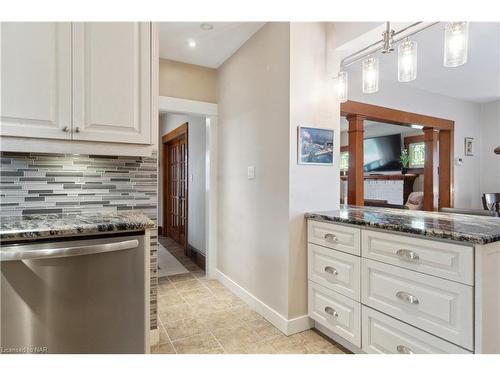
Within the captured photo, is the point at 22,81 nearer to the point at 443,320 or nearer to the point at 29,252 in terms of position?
the point at 29,252

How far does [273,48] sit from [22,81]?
172 cm

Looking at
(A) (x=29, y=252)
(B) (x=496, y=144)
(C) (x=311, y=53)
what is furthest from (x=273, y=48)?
(B) (x=496, y=144)

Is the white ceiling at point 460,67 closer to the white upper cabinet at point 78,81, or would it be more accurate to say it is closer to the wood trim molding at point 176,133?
the white upper cabinet at point 78,81

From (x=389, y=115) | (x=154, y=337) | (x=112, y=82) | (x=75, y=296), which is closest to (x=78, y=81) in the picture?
(x=112, y=82)

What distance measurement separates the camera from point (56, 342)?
1165 mm

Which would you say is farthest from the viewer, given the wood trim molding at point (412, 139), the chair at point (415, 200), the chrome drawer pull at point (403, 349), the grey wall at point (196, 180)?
the wood trim molding at point (412, 139)

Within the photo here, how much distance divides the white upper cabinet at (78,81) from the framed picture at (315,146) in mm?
1109

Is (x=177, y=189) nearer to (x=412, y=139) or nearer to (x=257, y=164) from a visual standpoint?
(x=257, y=164)

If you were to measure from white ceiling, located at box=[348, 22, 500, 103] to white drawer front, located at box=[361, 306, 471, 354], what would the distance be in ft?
7.73

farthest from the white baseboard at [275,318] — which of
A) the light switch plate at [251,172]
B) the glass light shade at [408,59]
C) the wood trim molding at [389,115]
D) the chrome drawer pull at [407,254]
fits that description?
the wood trim molding at [389,115]

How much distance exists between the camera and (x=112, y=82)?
1546mm

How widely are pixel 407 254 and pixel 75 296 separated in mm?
1630

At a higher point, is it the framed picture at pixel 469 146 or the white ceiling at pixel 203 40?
the white ceiling at pixel 203 40

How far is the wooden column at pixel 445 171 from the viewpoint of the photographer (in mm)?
4338
